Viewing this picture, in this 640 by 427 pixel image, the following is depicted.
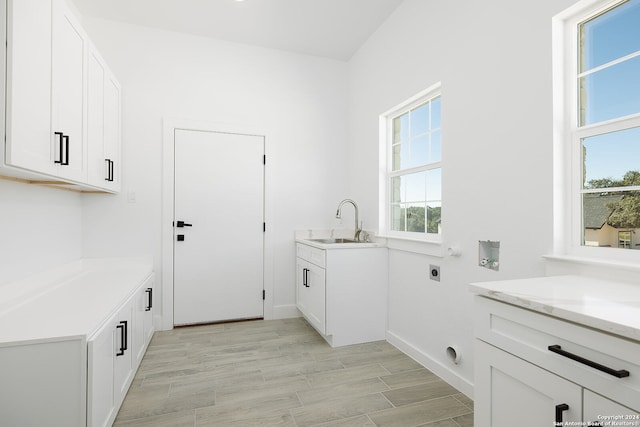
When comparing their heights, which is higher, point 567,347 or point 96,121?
point 96,121

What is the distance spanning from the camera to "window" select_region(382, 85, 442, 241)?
102 inches

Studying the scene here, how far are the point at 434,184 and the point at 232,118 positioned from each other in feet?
7.29

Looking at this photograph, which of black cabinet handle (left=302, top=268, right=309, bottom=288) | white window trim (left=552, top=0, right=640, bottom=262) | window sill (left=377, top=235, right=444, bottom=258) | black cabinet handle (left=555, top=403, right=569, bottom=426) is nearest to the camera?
black cabinet handle (left=555, top=403, right=569, bottom=426)

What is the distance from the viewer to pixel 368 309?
116 inches

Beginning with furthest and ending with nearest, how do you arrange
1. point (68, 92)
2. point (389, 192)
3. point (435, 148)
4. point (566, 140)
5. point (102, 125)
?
point (389, 192) → point (435, 148) → point (102, 125) → point (68, 92) → point (566, 140)

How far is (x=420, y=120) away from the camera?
2.80 metres

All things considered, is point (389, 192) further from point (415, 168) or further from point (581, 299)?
point (581, 299)

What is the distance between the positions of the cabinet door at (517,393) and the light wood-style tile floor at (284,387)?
0.73 m

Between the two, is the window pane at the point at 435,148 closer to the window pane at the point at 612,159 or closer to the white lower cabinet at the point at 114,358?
the window pane at the point at 612,159

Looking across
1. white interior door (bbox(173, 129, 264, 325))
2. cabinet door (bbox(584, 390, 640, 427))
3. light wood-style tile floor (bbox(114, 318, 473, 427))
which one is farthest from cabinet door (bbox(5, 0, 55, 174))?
cabinet door (bbox(584, 390, 640, 427))

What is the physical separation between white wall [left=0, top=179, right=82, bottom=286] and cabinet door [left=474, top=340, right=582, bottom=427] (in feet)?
8.01

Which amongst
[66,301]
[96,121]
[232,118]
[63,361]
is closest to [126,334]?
[66,301]

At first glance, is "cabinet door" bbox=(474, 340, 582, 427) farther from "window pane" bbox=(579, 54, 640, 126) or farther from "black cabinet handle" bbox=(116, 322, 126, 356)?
"black cabinet handle" bbox=(116, 322, 126, 356)

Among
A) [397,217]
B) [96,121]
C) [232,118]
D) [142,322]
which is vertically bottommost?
[142,322]
